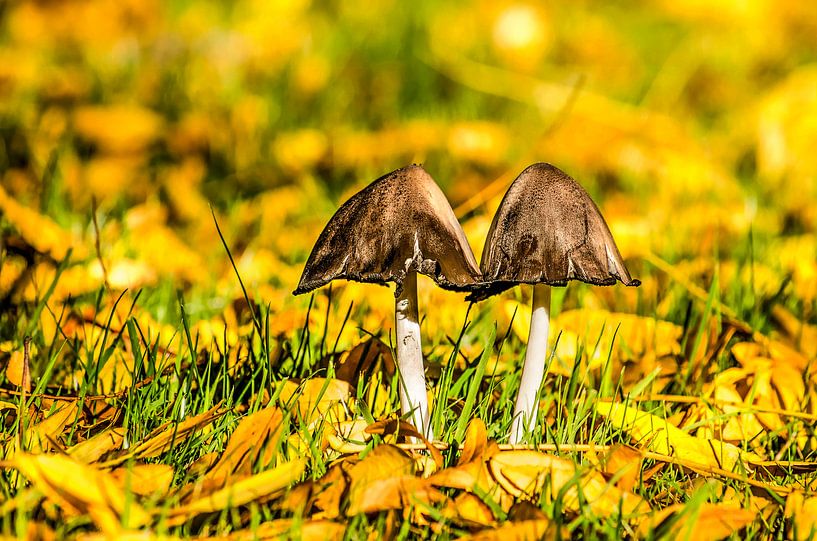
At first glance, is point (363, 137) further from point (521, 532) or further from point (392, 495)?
point (521, 532)

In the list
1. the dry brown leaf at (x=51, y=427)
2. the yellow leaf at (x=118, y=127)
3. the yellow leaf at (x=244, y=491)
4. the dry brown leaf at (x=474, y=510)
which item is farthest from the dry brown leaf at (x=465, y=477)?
the yellow leaf at (x=118, y=127)

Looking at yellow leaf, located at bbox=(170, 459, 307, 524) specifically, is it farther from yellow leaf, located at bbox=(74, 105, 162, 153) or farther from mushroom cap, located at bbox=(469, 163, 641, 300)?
yellow leaf, located at bbox=(74, 105, 162, 153)

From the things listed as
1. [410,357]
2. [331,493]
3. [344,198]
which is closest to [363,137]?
[344,198]

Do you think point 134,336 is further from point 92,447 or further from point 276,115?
point 276,115

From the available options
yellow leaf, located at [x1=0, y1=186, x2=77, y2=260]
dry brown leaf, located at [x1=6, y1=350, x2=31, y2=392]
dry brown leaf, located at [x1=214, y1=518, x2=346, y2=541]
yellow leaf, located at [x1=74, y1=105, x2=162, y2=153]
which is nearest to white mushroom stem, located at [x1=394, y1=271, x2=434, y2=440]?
dry brown leaf, located at [x1=214, y1=518, x2=346, y2=541]

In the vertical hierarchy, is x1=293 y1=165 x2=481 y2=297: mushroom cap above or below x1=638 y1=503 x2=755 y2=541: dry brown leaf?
above

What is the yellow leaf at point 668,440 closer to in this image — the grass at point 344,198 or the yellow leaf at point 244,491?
the grass at point 344,198

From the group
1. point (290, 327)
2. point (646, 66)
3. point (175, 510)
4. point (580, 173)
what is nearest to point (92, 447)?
point (175, 510)

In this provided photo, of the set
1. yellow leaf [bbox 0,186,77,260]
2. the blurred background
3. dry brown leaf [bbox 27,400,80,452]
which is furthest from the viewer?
the blurred background
